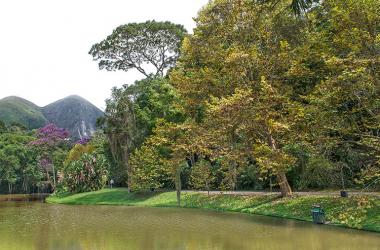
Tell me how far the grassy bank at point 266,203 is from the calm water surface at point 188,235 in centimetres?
117

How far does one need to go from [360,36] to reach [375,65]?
1.77 metres

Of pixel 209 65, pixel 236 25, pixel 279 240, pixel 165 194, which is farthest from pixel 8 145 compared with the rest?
pixel 279 240

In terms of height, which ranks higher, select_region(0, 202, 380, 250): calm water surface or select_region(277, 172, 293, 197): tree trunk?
select_region(277, 172, 293, 197): tree trunk

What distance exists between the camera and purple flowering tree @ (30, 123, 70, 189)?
80562 mm

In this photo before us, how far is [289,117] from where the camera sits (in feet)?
97.2

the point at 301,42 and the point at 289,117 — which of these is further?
the point at 301,42

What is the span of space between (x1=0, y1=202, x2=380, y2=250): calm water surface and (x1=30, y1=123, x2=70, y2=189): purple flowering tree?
175 ft

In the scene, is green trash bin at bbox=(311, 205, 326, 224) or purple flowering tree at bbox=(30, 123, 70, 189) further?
purple flowering tree at bbox=(30, 123, 70, 189)

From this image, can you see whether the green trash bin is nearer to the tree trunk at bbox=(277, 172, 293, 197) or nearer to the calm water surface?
the calm water surface

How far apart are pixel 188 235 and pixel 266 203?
485 inches

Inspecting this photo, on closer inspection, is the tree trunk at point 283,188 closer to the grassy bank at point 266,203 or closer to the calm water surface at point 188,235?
the grassy bank at point 266,203

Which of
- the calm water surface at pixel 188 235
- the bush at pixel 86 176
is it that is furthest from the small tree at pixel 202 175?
the bush at pixel 86 176

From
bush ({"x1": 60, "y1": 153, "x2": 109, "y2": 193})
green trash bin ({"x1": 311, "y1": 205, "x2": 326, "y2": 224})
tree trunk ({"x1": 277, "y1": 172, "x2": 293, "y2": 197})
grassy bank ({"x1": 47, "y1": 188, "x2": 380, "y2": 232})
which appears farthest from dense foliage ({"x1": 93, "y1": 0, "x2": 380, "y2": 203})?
bush ({"x1": 60, "y1": 153, "x2": 109, "y2": 193})

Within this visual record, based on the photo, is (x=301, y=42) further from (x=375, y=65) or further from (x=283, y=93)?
(x=375, y=65)
